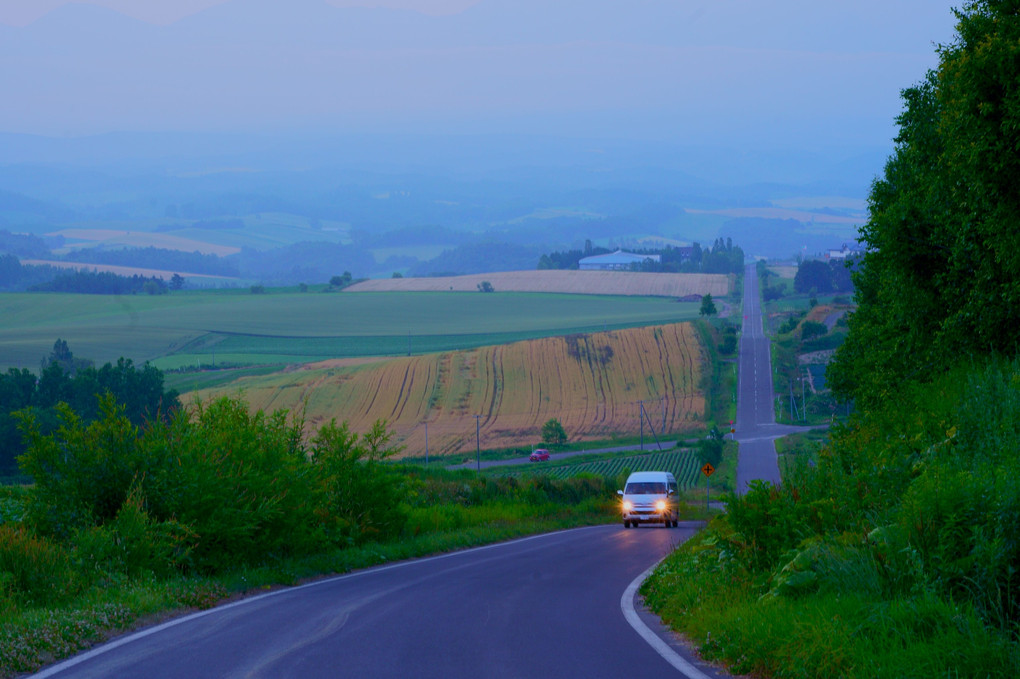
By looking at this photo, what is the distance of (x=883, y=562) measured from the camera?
25.2ft

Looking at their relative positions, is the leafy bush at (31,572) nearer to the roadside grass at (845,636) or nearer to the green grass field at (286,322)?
the roadside grass at (845,636)

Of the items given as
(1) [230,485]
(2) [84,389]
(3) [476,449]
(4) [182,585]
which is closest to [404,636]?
(4) [182,585]

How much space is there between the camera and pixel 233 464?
14.9 m

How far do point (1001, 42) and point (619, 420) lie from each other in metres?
73.1

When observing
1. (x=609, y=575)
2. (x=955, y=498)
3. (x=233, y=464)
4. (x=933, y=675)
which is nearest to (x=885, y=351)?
(x=609, y=575)

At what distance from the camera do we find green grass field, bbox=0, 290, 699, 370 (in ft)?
356

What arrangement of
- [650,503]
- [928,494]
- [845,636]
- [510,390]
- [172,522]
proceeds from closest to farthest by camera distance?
1. [845,636]
2. [928,494]
3. [172,522]
4. [650,503]
5. [510,390]

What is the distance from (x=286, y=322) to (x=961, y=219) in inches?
4884

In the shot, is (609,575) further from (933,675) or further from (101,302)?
(101,302)

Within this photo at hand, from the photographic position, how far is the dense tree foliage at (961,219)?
13.7m

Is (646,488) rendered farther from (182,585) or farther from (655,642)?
(655,642)

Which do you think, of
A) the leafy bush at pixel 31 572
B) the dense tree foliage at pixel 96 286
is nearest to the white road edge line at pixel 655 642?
the leafy bush at pixel 31 572

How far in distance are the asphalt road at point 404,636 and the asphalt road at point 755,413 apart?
4338 cm

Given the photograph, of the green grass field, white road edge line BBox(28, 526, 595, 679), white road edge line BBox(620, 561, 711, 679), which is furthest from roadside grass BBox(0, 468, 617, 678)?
the green grass field
